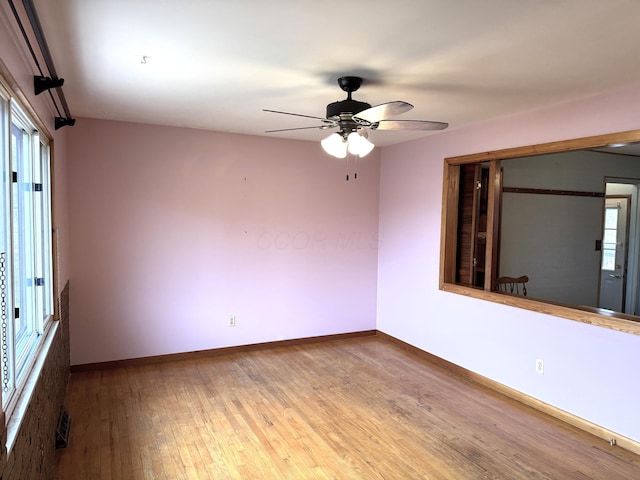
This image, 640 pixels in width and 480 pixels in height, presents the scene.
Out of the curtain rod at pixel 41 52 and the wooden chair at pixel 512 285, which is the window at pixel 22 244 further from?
the wooden chair at pixel 512 285

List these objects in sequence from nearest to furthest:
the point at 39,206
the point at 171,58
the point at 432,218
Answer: the point at 171,58, the point at 39,206, the point at 432,218

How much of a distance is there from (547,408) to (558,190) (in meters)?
2.55

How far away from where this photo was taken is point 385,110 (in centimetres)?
217

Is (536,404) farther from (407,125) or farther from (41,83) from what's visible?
(41,83)

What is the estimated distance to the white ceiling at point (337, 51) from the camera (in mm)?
1788

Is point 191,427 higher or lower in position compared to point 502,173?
lower

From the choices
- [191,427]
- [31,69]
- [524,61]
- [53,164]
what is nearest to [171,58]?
[31,69]

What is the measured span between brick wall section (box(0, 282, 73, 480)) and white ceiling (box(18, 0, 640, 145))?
1.71m

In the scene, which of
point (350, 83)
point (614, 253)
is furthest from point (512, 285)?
point (350, 83)

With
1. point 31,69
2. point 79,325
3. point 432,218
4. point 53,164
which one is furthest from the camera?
point 432,218

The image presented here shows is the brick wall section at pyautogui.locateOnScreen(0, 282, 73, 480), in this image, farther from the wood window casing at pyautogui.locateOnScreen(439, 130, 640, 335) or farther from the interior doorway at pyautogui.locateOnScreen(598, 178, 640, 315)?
the interior doorway at pyautogui.locateOnScreen(598, 178, 640, 315)

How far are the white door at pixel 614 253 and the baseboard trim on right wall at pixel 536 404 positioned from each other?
2650mm

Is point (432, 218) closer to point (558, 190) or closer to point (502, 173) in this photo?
point (502, 173)

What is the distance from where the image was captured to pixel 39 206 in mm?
2770
